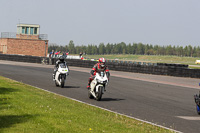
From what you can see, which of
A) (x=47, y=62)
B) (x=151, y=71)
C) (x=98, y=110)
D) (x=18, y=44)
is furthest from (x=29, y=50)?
(x=98, y=110)

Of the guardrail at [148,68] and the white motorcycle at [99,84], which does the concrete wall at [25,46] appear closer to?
the guardrail at [148,68]

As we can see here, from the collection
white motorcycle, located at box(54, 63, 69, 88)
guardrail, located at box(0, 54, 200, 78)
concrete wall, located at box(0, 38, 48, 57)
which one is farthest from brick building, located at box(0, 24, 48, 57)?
white motorcycle, located at box(54, 63, 69, 88)

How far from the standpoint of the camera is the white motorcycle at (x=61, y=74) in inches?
736

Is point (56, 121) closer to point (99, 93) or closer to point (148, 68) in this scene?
point (99, 93)

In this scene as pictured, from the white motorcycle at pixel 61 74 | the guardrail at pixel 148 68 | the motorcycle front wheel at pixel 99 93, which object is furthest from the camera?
the guardrail at pixel 148 68

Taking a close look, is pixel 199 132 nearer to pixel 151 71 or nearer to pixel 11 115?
pixel 11 115

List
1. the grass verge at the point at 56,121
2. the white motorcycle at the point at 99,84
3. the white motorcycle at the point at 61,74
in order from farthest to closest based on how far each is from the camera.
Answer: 1. the white motorcycle at the point at 61,74
2. the white motorcycle at the point at 99,84
3. the grass verge at the point at 56,121

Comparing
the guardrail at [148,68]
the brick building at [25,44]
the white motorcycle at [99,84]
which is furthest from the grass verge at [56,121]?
the brick building at [25,44]

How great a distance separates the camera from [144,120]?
1016cm

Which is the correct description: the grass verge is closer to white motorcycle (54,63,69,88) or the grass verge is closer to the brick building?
white motorcycle (54,63,69,88)

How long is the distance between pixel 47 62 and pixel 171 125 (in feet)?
133

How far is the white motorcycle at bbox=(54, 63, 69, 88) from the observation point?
61.3 ft

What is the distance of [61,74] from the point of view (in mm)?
18844

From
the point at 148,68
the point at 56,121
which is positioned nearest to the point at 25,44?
the point at 148,68
